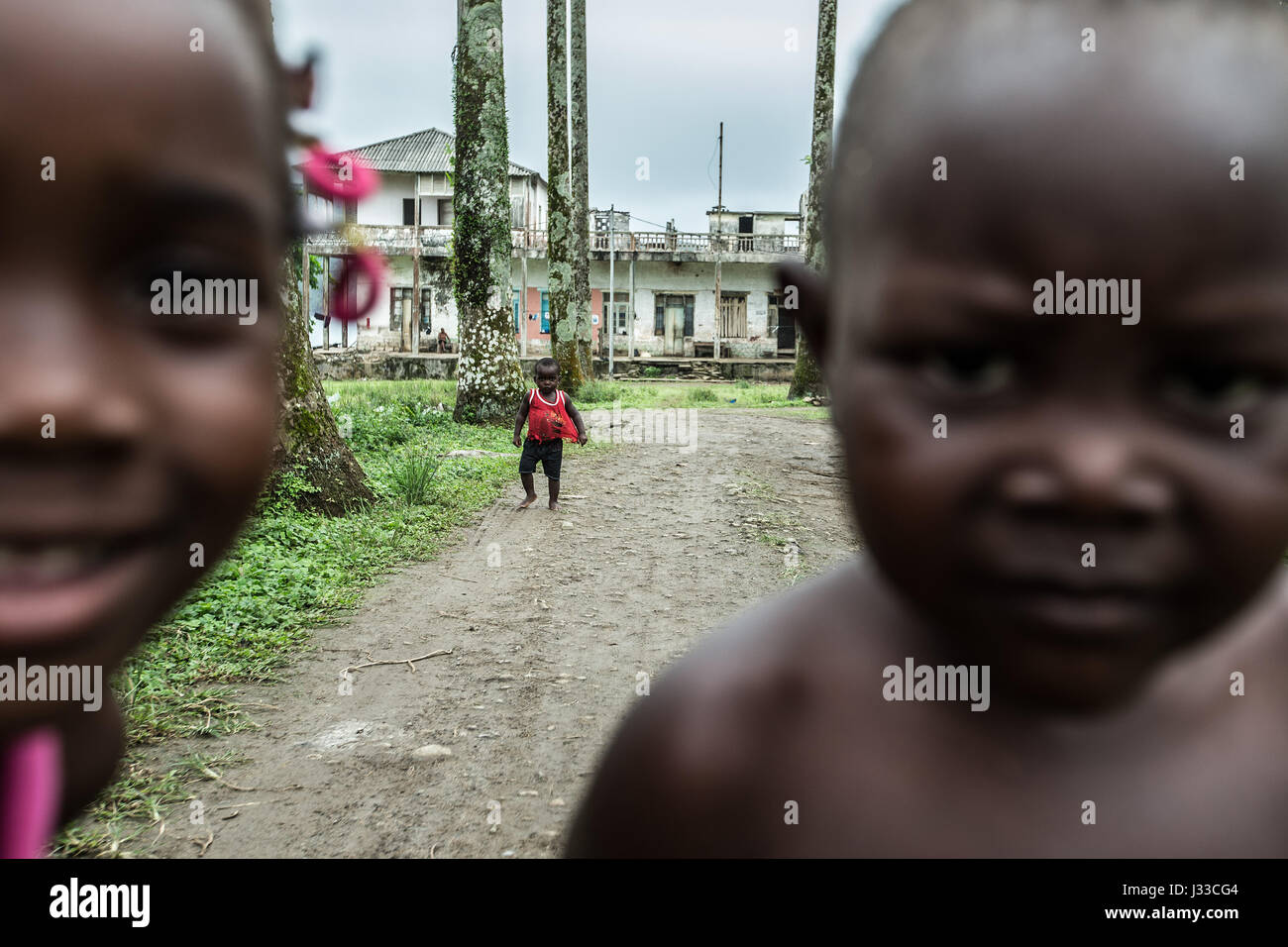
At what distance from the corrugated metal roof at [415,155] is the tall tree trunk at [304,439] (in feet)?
111

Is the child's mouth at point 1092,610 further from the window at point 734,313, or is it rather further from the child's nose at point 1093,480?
the window at point 734,313

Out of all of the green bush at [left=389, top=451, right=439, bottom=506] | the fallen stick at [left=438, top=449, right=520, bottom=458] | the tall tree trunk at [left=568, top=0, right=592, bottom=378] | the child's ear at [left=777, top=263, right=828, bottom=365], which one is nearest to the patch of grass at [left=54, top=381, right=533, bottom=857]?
the green bush at [left=389, top=451, right=439, bottom=506]

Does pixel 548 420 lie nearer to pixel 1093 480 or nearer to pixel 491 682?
pixel 491 682

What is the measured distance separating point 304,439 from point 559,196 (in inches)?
397

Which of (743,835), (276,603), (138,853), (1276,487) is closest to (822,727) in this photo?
(743,835)

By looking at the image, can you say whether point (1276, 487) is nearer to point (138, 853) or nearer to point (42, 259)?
point (42, 259)

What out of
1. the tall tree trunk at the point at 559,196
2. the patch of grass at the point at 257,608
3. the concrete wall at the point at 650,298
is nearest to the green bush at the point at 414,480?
the patch of grass at the point at 257,608

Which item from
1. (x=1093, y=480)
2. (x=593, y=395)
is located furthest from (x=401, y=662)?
(x=593, y=395)

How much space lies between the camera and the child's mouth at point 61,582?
26.9 inches

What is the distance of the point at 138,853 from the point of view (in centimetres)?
249

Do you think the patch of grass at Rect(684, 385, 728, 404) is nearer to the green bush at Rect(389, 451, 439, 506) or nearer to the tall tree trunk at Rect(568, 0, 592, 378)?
the tall tree trunk at Rect(568, 0, 592, 378)
